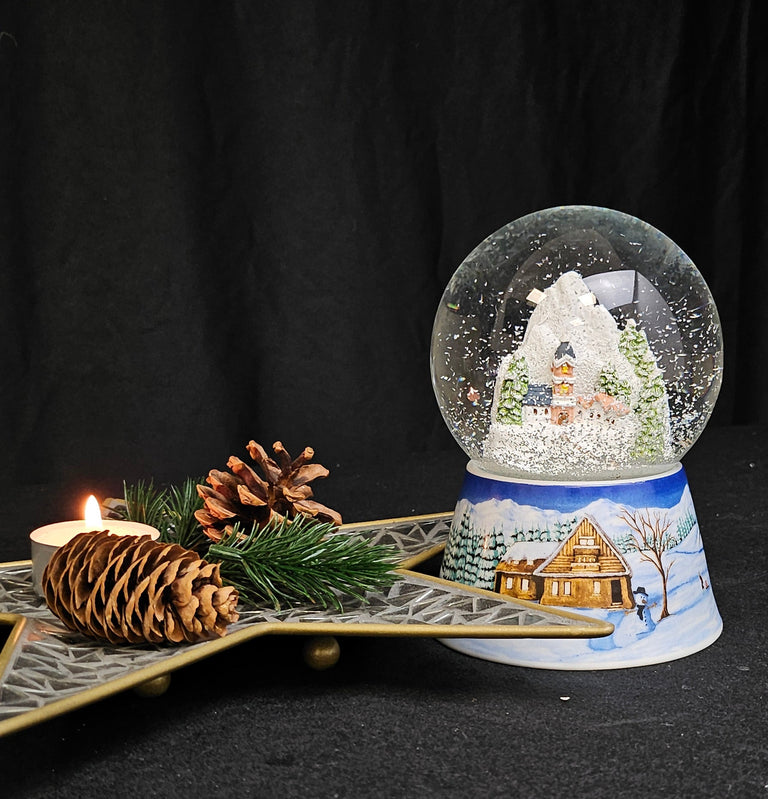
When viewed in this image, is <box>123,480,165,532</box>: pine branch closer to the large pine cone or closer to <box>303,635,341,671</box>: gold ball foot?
the large pine cone

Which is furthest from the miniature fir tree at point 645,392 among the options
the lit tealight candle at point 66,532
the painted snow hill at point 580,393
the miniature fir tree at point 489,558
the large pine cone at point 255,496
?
the lit tealight candle at point 66,532

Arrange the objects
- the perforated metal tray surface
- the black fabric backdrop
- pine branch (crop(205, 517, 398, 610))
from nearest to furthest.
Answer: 1. the perforated metal tray surface
2. pine branch (crop(205, 517, 398, 610))
3. the black fabric backdrop

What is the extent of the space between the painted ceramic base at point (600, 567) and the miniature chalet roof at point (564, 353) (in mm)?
87

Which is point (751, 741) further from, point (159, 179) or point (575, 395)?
point (159, 179)

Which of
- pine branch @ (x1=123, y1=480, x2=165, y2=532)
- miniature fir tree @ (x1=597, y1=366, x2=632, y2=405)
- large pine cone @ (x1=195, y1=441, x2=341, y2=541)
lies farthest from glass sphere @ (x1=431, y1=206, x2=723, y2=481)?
pine branch @ (x1=123, y1=480, x2=165, y2=532)

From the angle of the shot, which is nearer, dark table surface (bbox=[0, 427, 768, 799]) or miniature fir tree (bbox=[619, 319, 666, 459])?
dark table surface (bbox=[0, 427, 768, 799])

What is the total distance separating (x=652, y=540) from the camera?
2.54ft

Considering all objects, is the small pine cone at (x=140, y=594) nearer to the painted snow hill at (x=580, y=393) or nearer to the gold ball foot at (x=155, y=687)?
the gold ball foot at (x=155, y=687)

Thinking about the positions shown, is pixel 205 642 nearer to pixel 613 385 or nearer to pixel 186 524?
pixel 186 524

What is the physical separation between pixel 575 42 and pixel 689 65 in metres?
0.19

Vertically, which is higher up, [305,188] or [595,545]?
[305,188]

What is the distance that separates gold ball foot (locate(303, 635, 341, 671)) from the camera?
0.71m

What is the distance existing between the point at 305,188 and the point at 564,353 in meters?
0.80

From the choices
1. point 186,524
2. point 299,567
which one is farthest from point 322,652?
point 186,524
